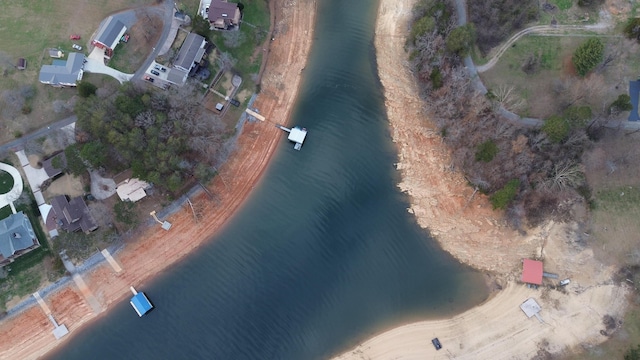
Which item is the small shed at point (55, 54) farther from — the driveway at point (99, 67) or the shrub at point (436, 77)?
the shrub at point (436, 77)

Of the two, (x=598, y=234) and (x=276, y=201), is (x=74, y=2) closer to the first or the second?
(x=276, y=201)

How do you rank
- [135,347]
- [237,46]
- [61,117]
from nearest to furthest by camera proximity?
[135,347], [61,117], [237,46]

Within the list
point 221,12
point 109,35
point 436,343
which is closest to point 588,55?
point 436,343

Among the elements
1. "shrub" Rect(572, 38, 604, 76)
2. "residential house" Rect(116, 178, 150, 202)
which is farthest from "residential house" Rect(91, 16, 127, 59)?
"shrub" Rect(572, 38, 604, 76)

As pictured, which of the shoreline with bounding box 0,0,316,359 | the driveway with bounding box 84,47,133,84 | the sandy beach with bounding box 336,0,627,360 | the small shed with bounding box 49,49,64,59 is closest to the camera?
the sandy beach with bounding box 336,0,627,360

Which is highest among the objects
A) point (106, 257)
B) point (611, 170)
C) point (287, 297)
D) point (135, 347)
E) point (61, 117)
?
point (611, 170)

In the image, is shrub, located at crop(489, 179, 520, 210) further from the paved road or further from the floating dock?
the floating dock

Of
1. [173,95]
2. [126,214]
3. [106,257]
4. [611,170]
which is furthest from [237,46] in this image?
[611,170]
